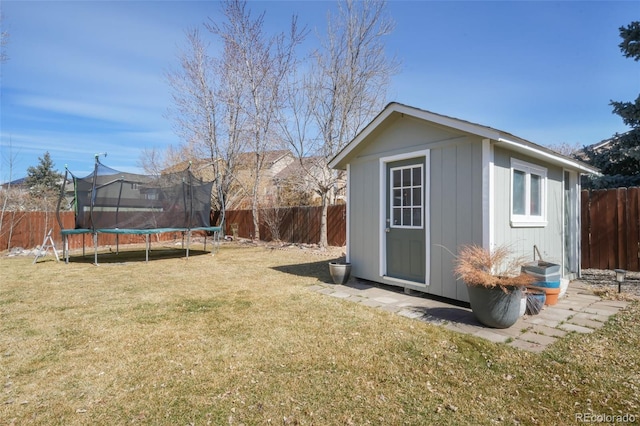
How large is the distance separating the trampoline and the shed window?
6.84 m

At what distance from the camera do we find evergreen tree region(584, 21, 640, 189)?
7289 mm

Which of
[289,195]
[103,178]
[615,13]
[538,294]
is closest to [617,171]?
[615,13]

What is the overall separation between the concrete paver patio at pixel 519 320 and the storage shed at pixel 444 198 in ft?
0.88

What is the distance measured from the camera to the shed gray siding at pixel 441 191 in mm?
4320

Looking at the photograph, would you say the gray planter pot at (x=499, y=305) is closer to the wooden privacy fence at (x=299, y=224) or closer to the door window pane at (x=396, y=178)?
the door window pane at (x=396, y=178)

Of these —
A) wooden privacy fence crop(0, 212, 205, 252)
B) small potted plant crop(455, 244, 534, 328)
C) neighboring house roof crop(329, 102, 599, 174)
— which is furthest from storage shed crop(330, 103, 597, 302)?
wooden privacy fence crop(0, 212, 205, 252)

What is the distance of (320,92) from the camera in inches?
470

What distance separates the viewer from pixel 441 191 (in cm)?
466

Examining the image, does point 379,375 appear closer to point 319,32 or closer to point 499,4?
point 499,4

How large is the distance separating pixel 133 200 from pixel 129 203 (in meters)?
0.14

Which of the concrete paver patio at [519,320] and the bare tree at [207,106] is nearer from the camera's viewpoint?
the concrete paver patio at [519,320]

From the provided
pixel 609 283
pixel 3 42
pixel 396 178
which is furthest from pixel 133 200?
pixel 609 283

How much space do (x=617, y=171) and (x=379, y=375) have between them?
32.0ft

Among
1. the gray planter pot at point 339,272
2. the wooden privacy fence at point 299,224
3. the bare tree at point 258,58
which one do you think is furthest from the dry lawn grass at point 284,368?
the bare tree at point 258,58
